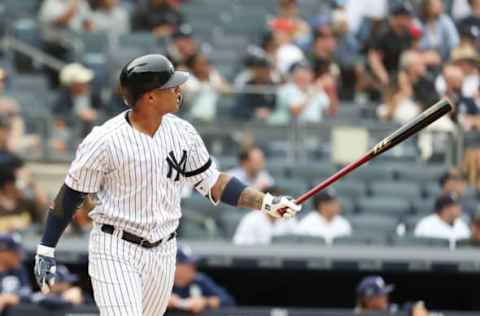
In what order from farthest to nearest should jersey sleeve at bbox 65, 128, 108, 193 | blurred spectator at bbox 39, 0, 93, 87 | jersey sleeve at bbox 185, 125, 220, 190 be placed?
blurred spectator at bbox 39, 0, 93, 87 < jersey sleeve at bbox 185, 125, 220, 190 < jersey sleeve at bbox 65, 128, 108, 193

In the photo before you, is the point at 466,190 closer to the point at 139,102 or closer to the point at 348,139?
the point at 348,139

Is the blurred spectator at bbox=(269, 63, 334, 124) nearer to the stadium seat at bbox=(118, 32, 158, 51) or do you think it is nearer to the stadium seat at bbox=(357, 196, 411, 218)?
the stadium seat at bbox=(357, 196, 411, 218)

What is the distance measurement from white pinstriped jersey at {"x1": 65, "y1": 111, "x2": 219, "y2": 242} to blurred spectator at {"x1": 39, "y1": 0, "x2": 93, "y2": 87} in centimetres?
679

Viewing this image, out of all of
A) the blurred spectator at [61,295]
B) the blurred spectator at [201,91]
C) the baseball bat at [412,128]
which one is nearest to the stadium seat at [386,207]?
the blurred spectator at [201,91]

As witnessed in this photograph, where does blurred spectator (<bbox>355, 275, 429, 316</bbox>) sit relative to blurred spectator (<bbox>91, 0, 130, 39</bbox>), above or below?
below

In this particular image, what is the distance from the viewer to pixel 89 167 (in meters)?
6.15

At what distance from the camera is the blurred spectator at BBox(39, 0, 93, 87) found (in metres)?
13.0

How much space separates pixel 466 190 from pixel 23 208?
3.41 meters

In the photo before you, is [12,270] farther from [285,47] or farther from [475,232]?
[285,47]

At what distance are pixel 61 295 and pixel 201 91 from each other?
3341 millimetres

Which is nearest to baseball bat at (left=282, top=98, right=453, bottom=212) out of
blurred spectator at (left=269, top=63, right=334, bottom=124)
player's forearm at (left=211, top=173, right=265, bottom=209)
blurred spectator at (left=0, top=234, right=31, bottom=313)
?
player's forearm at (left=211, top=173, right=265, bottom=209)

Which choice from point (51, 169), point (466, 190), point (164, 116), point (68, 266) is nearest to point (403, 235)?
point (466, 190)

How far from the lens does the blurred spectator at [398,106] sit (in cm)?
1170

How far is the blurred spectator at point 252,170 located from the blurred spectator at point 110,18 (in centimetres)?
307
